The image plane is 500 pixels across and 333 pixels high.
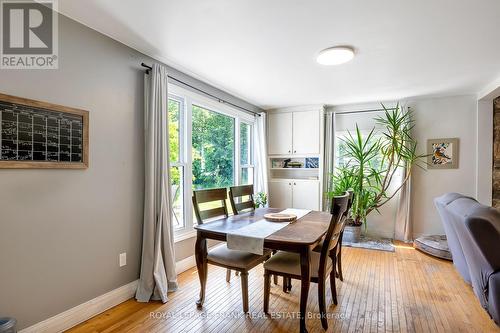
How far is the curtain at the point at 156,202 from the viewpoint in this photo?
248 cm

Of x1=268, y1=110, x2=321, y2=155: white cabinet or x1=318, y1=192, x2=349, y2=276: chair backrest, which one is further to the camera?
x1=268, y1=110, x2=321, y2=155: white cabinet

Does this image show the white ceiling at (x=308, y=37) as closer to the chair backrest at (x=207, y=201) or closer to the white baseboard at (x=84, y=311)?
the chair backrest at (x=207, y=201)

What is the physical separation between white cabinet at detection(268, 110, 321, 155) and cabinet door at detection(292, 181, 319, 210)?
0.58 meters

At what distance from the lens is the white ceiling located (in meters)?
1.88

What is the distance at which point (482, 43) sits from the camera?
7.95 ft

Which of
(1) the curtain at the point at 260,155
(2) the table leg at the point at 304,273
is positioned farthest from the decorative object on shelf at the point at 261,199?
(2) the table leg at the point at 304,273

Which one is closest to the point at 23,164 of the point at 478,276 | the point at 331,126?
the point at 478,276

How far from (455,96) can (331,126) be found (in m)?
1.93

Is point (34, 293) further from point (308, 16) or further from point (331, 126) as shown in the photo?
point (331, 126)

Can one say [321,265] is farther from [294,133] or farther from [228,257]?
[294,133]

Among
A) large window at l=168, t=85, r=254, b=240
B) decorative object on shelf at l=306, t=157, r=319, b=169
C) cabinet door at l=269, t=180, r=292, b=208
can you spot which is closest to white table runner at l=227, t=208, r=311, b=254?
large window at l=168, t=85, r=254, b=240

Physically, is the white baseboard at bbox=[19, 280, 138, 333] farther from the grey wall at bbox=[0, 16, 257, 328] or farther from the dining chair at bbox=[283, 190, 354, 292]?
the dining chair at bbox=[283, 190, 354, 292]

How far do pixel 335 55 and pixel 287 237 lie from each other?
181cm

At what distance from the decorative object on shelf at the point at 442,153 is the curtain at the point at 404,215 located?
452 mm
